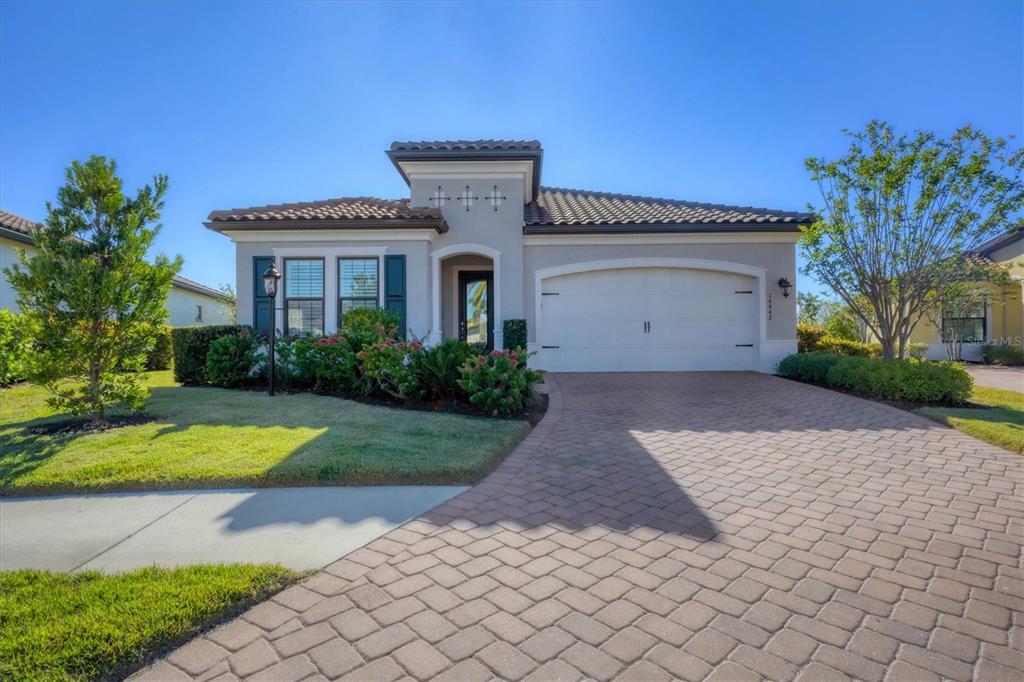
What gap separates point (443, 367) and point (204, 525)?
4.09 m

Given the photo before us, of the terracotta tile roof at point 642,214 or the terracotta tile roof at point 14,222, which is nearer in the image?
the terracotta tile roof at point 642,214

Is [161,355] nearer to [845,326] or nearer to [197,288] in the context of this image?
[197,288]

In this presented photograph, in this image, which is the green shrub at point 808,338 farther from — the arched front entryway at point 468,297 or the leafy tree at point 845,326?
the arched front entryway at point 468,297

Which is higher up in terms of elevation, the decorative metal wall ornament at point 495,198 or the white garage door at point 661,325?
the decorative metal wall ornament at point 495,198

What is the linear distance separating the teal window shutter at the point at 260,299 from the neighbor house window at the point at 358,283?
5.06 feet

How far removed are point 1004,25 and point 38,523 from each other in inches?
505

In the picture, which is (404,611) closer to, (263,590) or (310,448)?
(263,590)

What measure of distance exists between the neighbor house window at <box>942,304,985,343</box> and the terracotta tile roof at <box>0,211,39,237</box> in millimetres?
29739

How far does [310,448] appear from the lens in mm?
4898

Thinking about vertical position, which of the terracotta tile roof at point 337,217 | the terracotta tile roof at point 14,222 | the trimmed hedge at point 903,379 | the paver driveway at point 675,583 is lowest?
the paver driveway at point 675,583

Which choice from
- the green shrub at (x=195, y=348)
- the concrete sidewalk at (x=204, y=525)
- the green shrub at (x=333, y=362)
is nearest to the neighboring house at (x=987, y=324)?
the green shrub at (x=333, y=362)

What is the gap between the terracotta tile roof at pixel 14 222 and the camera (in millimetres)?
12066

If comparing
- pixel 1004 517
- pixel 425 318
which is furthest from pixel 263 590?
pixel 425 318

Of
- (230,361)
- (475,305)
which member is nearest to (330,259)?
(230,361)
